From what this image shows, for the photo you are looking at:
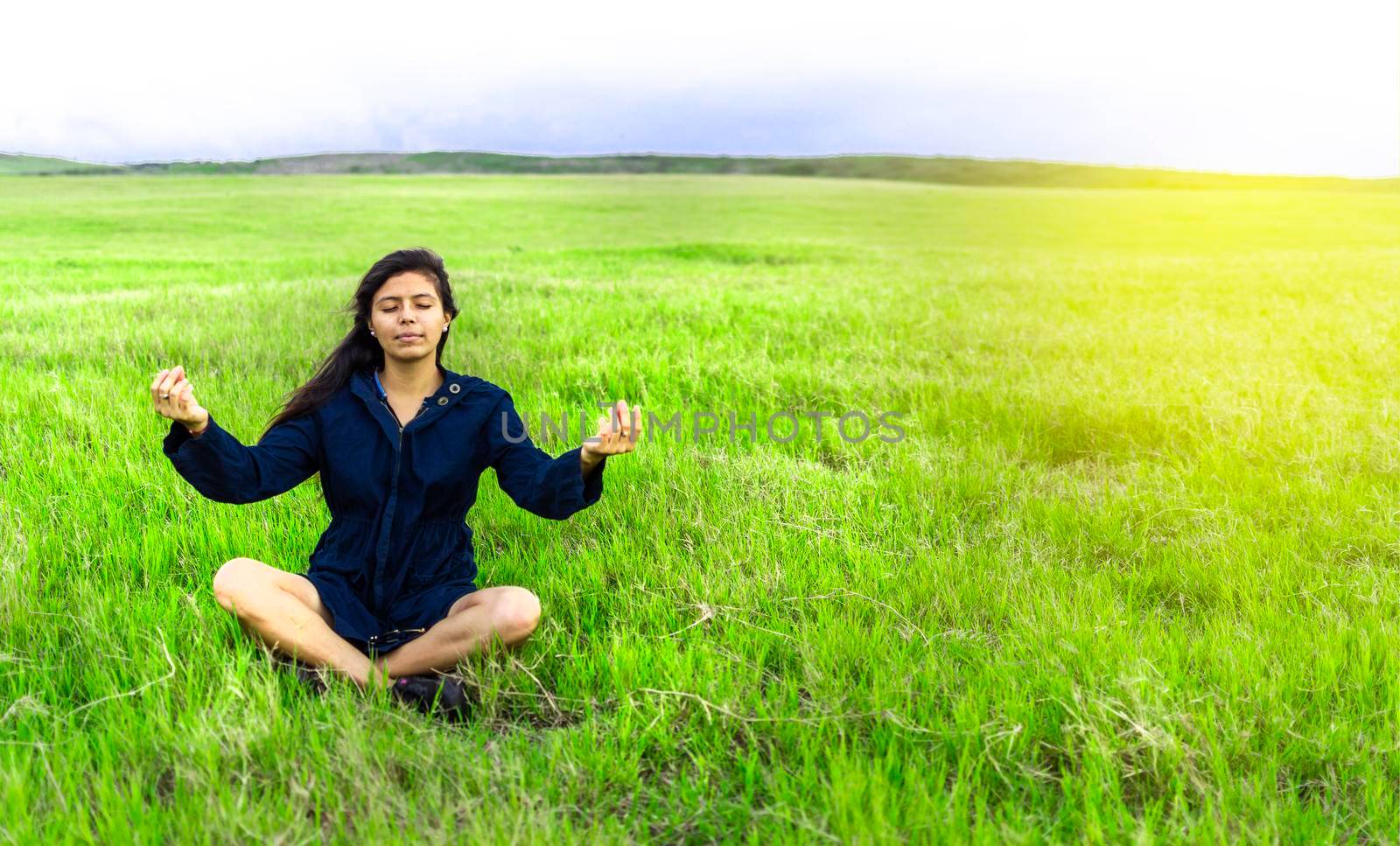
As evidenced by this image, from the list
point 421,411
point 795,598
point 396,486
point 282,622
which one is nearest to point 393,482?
point 396,486

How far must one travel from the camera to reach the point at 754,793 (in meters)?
2.65

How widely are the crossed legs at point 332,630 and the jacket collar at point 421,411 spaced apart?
2.14 feet

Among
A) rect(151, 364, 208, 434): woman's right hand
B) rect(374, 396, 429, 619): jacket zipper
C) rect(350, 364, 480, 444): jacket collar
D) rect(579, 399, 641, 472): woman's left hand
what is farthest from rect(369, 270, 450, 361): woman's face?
rect(579, 399, 641, 472): woman's left hand

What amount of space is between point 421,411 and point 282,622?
0.92 m

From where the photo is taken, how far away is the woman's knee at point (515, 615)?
10.6ft

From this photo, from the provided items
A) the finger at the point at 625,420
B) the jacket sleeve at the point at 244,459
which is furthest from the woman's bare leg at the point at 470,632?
the jacket sleeve at the point at 244,459

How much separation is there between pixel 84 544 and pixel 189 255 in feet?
66.6

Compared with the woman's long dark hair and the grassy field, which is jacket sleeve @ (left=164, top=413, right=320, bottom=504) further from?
the grassy field

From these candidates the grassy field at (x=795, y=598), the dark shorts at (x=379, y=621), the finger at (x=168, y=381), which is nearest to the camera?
the grassy field at (x=795, y=598)

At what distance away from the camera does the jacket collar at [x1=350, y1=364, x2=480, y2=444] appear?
11.6 feet

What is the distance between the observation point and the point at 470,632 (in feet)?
10.7

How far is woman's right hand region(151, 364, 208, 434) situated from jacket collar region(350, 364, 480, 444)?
592mm

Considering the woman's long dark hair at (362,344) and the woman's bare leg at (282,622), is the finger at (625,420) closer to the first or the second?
the woman's long dark hair at (362,344)

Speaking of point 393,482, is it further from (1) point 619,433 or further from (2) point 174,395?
(1) point 619,433
